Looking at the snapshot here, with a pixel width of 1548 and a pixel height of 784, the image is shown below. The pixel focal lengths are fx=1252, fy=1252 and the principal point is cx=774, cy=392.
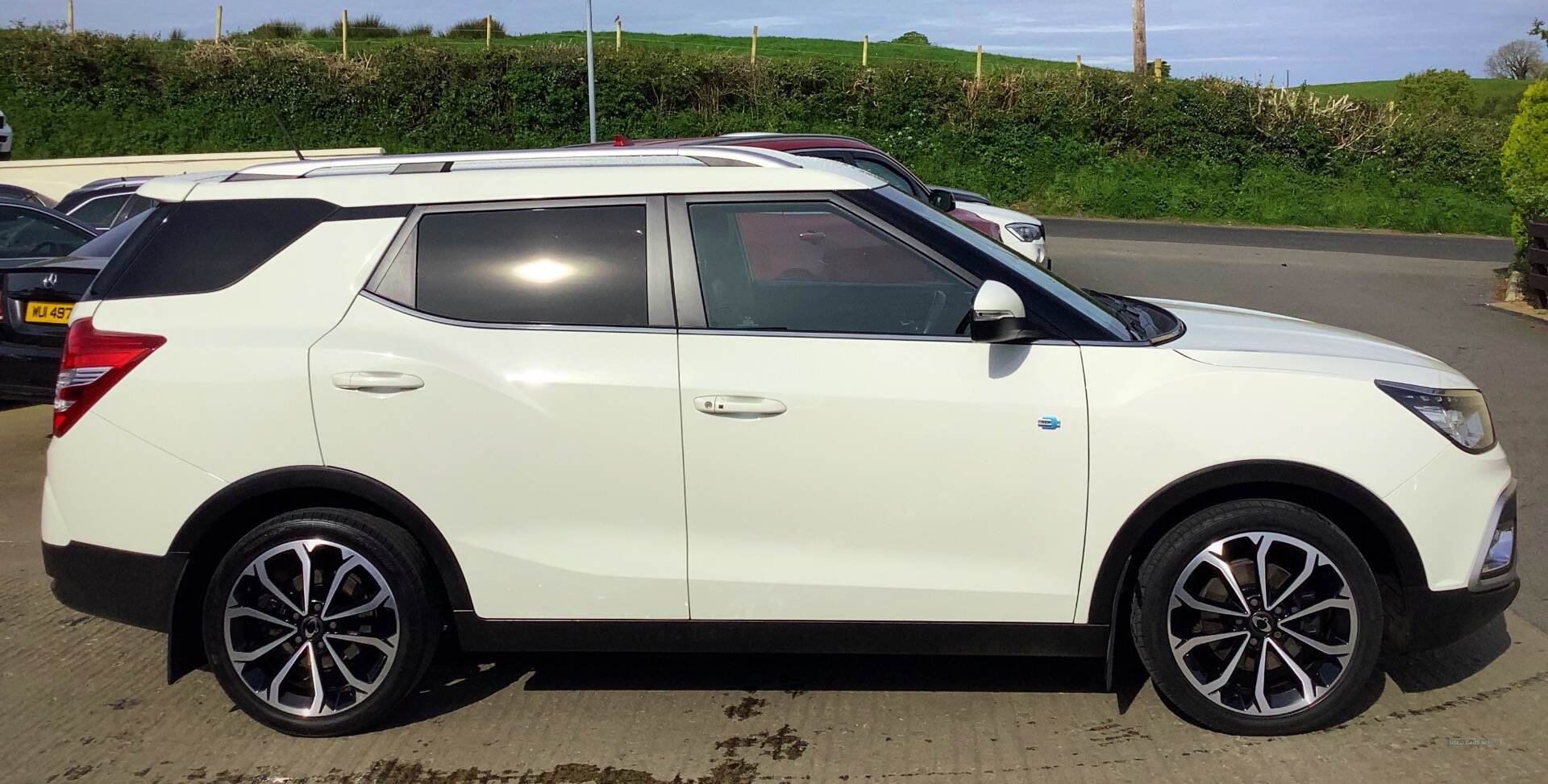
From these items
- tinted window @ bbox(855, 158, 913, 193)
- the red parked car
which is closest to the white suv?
the red parked car

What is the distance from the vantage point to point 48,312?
753 centimetres

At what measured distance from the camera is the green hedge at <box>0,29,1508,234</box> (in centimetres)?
3025

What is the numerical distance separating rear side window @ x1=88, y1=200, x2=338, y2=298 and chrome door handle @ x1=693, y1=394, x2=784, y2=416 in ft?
4.53

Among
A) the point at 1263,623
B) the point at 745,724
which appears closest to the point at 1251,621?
the point at 1263,623

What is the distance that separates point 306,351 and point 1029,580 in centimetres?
232

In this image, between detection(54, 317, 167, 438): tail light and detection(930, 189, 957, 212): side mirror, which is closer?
detection(54, 317, 167, 438): tail light

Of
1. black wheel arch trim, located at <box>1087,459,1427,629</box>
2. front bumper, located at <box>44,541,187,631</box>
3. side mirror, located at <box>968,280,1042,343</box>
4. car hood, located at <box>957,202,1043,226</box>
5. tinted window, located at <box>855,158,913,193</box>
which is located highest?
tinted window, located at <box>855,158,913,193</box>

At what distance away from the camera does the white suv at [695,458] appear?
12.2 ft

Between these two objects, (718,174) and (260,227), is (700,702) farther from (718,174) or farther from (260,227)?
(260,227)

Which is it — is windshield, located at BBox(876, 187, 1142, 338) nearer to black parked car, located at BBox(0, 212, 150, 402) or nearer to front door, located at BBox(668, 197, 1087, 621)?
front door, located at BBox(668, 197, 1087, 621)

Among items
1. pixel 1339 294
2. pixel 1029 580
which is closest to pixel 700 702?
pixel 1029 580

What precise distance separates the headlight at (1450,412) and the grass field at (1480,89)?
184 ft

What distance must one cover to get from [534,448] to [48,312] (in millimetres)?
5269

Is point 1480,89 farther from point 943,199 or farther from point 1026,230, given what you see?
point 943,199
